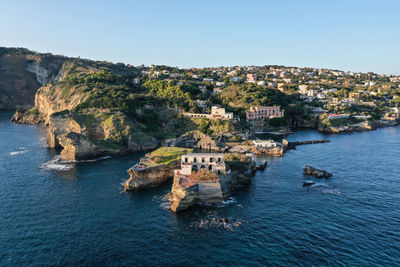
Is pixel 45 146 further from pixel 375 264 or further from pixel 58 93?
pixel 375 264

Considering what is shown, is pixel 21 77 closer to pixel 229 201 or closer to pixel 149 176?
pixel 149 176

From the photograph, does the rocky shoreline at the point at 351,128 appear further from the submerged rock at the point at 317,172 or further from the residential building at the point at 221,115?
the submerged rock at the point at 317,172

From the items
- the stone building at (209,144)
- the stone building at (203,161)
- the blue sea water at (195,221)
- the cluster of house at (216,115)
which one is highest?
the cluster of house at (216,115)

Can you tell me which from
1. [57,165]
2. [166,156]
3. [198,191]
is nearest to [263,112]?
[166,156]

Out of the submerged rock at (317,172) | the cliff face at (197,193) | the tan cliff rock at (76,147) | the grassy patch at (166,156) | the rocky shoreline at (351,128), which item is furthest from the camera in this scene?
the rocky shoreline at (351,128)

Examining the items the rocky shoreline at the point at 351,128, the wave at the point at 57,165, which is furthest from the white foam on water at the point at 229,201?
the rocky shoreline at the point at 351,128

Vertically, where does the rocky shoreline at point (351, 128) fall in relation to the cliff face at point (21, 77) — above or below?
below
